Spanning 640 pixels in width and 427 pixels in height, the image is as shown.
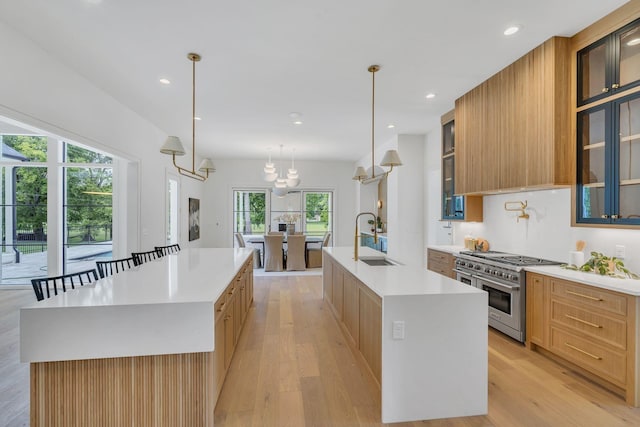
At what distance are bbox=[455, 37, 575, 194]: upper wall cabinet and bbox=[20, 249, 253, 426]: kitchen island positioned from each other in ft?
10.1

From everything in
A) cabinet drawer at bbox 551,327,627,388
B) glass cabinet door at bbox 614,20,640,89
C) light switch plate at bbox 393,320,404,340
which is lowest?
cabinet drawer at bbox 551,327,627,388

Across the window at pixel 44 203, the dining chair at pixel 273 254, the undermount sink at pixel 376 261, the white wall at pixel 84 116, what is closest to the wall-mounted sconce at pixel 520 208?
the undermount sink at pixel 376 261

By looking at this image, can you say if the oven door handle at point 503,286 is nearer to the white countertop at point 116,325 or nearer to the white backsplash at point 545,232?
the white backsplash at point 545,232

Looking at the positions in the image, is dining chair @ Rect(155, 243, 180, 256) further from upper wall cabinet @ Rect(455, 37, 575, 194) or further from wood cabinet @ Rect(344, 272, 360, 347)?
upper wall cabinet @ Rect(455, 37, 575, 194)

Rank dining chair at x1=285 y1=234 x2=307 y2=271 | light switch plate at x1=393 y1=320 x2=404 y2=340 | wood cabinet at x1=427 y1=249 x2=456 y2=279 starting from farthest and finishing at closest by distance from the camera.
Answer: dining chair at x1=285 y1=234 x2=307 y2=271 < wood cabinet at x1=427 y1=249 x2=456 y2=279 < light switch plate at x1=393 y1=320 x2=404 y2=340

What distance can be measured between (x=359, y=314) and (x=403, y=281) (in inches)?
24.7

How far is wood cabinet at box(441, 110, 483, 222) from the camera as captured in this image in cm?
428

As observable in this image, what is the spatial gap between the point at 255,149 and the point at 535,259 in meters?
5.85

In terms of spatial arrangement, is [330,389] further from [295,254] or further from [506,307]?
[295,254]

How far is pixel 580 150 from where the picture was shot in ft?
8.70

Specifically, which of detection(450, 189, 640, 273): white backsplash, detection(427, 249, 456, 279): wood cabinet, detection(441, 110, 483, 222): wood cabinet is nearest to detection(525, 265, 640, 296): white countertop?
detection(450, 189, 640, 273): white backsplash

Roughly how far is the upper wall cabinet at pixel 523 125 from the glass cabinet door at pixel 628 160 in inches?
13.9

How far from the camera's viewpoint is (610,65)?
2.40 metres

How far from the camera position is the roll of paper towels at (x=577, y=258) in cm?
273
